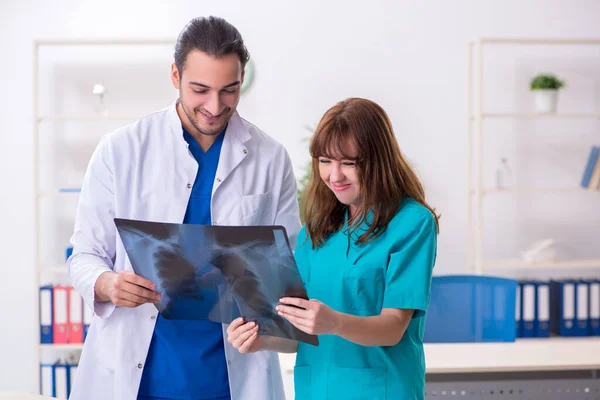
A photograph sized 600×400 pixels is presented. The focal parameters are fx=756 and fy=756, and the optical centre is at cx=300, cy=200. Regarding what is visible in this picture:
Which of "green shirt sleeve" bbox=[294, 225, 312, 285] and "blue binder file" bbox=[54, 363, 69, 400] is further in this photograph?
"blue binder file" bbox=[54, 363, 69, 400]

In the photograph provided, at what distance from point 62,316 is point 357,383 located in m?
2.75

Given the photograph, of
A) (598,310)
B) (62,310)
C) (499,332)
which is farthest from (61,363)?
(598,310)

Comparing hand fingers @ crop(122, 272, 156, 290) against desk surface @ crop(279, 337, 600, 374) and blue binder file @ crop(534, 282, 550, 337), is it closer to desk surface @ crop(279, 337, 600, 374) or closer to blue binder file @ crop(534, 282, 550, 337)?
desk surface @ crop(279, 337, 600, 374)

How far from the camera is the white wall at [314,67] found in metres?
4.14

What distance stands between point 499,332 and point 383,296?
140cm

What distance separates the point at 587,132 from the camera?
4422mm

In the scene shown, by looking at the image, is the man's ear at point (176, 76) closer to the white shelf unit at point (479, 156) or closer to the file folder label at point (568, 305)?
the white shelf unit at point (479, 156)

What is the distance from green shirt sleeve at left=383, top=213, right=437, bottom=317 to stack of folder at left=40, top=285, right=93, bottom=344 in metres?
2.76

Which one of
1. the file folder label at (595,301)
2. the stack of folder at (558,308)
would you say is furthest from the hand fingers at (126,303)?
the file folder label at (595,301)

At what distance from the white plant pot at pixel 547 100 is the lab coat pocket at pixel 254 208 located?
275 centimetres

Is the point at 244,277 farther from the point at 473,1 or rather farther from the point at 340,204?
the point at 473,1

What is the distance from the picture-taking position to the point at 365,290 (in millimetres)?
1492

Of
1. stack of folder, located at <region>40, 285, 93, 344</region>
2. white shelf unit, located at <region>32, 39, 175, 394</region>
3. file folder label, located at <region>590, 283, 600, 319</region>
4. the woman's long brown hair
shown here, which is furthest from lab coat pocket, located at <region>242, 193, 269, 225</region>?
file folder label, located at <region>590, 283, 600, 319</region>

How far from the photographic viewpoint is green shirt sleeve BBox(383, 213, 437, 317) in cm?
A: 142
